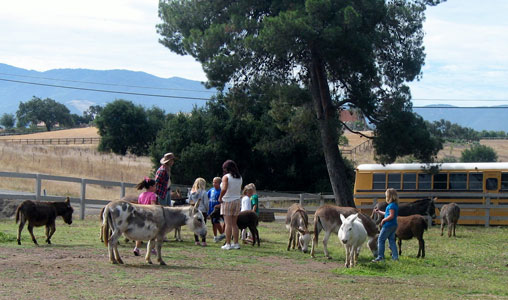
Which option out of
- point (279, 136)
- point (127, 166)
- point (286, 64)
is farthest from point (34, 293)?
point (127, 166)

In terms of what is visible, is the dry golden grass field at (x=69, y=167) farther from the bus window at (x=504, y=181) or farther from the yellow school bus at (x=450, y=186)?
the bus window at (x=504, y=181)

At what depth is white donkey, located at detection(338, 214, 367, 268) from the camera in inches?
443

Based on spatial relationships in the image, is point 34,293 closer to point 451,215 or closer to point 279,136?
point 451,215

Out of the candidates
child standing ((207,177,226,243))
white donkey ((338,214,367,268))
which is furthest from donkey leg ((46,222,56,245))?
white donkey ((338,214,367,268))

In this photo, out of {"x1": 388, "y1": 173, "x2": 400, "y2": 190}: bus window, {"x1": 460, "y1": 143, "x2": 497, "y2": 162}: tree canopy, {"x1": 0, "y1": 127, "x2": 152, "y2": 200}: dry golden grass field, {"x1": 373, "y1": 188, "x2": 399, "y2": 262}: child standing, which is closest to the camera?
{"x1": 373, "y1": 188, "x2": 399, "y2": 262}: child standing

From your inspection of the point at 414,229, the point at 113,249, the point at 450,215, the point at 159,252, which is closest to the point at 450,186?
the point at 450,215

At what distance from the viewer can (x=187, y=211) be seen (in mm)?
11648

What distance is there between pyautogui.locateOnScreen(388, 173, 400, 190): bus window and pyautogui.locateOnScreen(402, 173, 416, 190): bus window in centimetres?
26

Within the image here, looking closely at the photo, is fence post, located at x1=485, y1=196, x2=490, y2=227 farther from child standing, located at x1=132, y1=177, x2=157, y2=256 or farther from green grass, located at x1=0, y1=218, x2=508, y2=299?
child standing, located at x1=132, y1=177, x2=157, y2=256

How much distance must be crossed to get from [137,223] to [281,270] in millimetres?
2683

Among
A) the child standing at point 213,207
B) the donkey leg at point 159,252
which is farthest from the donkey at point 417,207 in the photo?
the donkey leg at point 159,252

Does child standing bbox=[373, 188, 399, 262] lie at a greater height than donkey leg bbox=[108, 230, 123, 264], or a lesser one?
greater

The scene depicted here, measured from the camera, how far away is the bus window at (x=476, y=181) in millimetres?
25172

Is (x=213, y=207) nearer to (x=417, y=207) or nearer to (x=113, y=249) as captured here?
(x=113, y=249)
